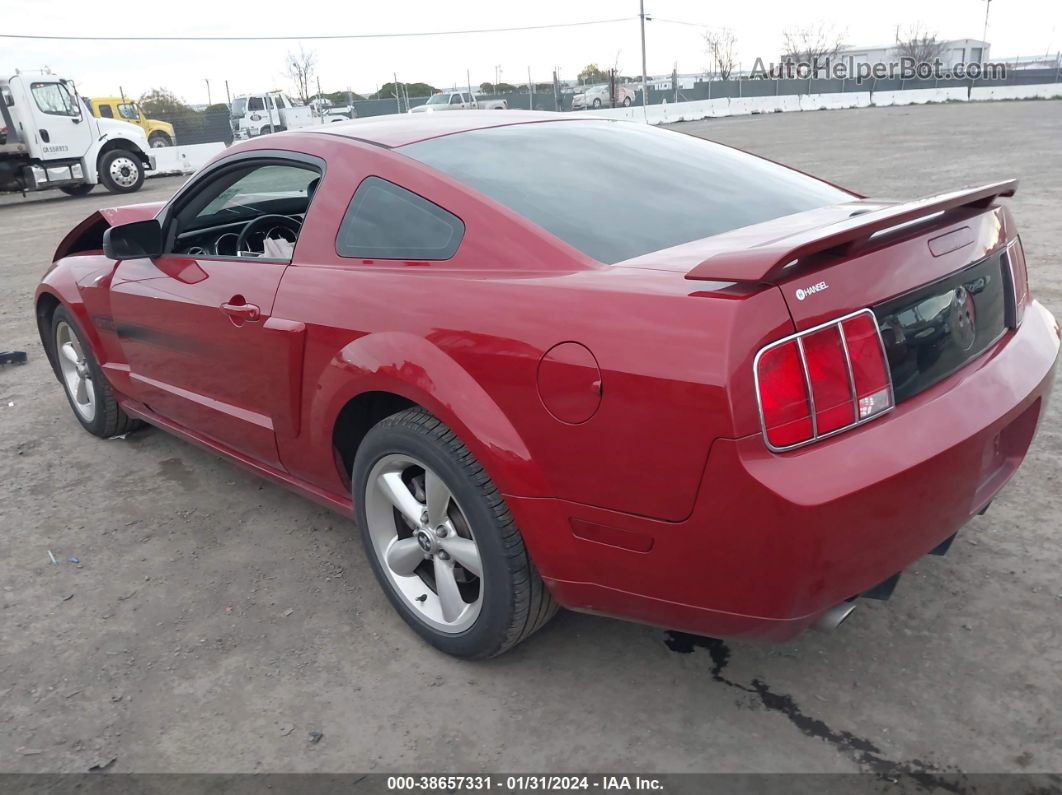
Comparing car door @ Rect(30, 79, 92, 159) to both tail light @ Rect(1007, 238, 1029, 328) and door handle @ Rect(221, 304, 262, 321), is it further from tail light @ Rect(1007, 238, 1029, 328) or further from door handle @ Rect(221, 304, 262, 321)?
tail light @ Rect(1007, 238, 1029, 328)

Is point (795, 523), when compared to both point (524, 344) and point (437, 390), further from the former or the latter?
point (437, 390)

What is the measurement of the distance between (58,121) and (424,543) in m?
20.0

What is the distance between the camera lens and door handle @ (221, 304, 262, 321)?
2.93 meters

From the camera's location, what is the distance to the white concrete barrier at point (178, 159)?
25.5 m

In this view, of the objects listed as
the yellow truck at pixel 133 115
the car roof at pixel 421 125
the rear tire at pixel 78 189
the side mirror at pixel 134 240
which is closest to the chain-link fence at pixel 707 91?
the yellow truck at pixel 133 115

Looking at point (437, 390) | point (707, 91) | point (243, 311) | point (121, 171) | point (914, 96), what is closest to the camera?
point (437, 390)

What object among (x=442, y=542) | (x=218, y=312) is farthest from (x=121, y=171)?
(x=442, y=542)

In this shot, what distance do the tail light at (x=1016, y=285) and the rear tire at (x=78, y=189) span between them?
21121 mm

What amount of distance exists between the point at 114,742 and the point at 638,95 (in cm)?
4523

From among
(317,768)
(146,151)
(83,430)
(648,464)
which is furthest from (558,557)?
(146,151)

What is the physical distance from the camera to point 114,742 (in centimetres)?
234

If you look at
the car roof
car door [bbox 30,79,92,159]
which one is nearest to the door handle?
the car roof

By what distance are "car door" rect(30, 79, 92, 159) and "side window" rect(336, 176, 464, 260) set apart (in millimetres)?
19259

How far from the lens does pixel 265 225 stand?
3955mm
